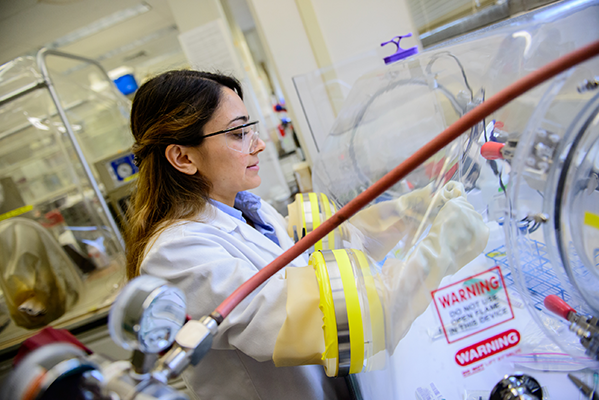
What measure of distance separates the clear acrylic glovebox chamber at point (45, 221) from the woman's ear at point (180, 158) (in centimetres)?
181

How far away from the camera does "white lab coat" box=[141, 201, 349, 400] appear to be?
647 mm

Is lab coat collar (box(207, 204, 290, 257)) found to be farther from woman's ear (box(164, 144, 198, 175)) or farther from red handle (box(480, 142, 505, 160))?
red handle (box(480, 142, 505, 160))

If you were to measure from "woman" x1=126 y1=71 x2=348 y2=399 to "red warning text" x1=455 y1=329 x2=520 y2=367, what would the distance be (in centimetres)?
32

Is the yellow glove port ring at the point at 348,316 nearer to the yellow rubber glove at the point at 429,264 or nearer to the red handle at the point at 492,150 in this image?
the yellow rubber glove at the point at 429,264

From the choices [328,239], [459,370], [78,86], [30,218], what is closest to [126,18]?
[78,86]

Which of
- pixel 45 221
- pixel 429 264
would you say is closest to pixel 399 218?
pixel 429 264

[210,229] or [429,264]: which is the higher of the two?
[210,229]

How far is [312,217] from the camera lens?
1.20m

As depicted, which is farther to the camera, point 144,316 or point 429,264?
point 429,264

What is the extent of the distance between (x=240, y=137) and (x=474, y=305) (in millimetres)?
743

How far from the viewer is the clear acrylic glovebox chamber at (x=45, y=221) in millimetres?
2346

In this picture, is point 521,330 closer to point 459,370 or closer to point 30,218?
point 459,370

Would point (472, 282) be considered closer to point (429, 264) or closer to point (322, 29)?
point (429, 264)

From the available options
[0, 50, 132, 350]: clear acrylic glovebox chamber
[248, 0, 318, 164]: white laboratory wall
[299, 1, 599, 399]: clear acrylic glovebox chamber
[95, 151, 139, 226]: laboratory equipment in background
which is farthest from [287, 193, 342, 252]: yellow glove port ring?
[95, 151, 139, 226]: laboratory equipment in background
